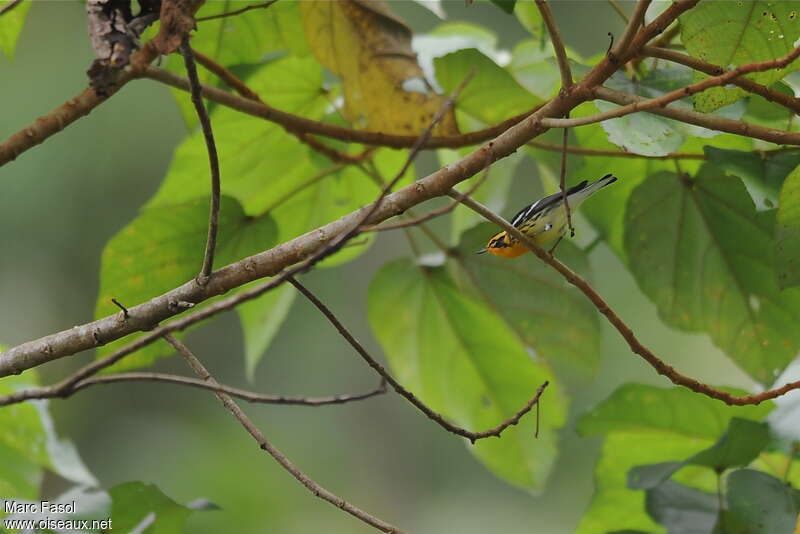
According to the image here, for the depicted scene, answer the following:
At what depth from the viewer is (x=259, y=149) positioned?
165 centimetres

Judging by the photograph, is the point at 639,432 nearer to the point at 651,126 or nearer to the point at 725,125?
the point at 651,126

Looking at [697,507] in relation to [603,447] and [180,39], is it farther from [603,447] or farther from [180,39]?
[180,39]

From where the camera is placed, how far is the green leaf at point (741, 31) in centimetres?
104

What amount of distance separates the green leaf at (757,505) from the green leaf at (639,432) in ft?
0.52

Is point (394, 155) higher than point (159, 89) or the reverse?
the reverse

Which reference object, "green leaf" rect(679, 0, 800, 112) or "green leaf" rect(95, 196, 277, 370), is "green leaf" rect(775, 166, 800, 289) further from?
"green leaf" rect(95, 196, 277, 370)

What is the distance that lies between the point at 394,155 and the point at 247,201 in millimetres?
311

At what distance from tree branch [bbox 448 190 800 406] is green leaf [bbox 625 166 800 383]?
1.47ft

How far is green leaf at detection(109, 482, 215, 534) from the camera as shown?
3.79ft

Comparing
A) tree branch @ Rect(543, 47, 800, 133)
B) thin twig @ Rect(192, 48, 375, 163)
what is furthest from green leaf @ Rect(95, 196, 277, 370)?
tree branch @ Rect(543, 47, 800, 133)

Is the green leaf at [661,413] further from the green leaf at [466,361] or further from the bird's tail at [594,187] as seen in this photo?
the bird's tail at [594,187]

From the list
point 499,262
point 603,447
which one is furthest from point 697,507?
point 499,262

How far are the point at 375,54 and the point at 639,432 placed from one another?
0.80m

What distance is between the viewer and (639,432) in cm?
149
